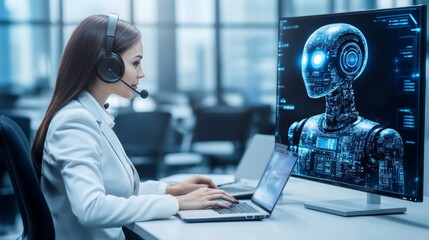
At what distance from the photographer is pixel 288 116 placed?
2.11 m

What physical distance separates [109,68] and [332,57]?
2.03ft

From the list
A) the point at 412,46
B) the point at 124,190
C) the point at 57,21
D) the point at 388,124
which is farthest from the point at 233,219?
the point at 57,21

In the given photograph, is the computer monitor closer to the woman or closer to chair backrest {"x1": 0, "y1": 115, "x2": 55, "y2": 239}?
the woman

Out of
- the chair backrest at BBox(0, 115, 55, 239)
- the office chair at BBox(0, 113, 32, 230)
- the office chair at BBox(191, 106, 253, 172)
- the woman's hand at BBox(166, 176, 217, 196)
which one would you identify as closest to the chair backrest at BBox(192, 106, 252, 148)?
the office chair at BBox(191, 106, 253, 172)

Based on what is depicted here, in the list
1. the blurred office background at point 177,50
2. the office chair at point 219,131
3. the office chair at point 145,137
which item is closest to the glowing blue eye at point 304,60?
the office chair at point 145,137

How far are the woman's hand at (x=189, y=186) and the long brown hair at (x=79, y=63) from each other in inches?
17.2

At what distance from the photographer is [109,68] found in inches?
71.9

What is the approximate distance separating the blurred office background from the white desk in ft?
17.7

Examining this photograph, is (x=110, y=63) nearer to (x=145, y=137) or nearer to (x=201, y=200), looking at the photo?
(x=201, y=200)

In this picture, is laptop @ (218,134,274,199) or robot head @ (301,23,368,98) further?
laptop @ (218,134,274,199)

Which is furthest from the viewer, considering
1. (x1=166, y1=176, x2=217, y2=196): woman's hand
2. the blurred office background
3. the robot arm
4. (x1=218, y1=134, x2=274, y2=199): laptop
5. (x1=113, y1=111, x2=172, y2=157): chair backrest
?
the blurred office background

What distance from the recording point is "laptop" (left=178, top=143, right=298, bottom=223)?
1739 millimetres

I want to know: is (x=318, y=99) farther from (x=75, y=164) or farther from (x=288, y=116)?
(x=75, y=164)

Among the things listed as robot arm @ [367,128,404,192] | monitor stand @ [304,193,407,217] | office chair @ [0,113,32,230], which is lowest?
office chair @ [0,113,32,230]
